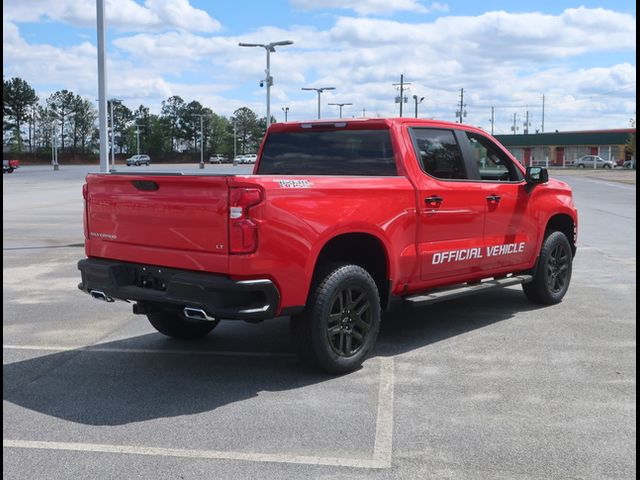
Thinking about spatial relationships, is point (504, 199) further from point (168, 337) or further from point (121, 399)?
point (121, 399)

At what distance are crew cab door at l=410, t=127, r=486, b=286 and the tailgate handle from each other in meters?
2.17

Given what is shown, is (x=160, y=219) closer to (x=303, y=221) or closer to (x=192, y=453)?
(x=303, y=221)

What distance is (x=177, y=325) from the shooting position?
21.6ft

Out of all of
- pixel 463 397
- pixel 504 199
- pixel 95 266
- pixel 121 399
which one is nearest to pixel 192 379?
pixel 121 399

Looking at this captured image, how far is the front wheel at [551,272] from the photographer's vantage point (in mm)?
7883

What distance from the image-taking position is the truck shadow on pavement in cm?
488

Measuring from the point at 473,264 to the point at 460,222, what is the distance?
49cm

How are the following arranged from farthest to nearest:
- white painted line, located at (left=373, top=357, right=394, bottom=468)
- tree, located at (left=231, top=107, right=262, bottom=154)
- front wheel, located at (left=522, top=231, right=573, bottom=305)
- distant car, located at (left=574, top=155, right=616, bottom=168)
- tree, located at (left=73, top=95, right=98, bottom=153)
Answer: tree, located at (left=231, top=107, right=262, bottom=154)
tree, located at (left=73, top=95, right=98, bottom=153)
distant car, located at (left=574, top=155, right=616, bottom=168)
front wheel, located at (left=522, top=231, right=573, bottom=305)
white painted line, located at (left=373, top=357, right=394, bottom=468)

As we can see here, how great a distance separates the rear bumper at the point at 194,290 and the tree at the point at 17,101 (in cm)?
12423

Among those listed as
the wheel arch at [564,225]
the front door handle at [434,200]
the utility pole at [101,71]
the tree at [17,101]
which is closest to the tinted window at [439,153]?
the front door handle at [434,200]

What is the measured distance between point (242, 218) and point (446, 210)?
2.26 meters

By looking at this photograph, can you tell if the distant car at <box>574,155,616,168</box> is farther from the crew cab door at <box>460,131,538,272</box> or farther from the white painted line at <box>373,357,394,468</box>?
the white painted line at <box>373,357,394,468</box>

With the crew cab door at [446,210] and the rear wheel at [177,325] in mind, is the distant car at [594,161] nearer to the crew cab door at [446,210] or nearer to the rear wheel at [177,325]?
the crew cab door at [446,210]

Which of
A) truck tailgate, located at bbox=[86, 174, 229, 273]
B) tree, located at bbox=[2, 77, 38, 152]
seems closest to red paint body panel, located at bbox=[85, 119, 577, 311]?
truck tailgate, located at bbox=[86, 174, 229, 273]
